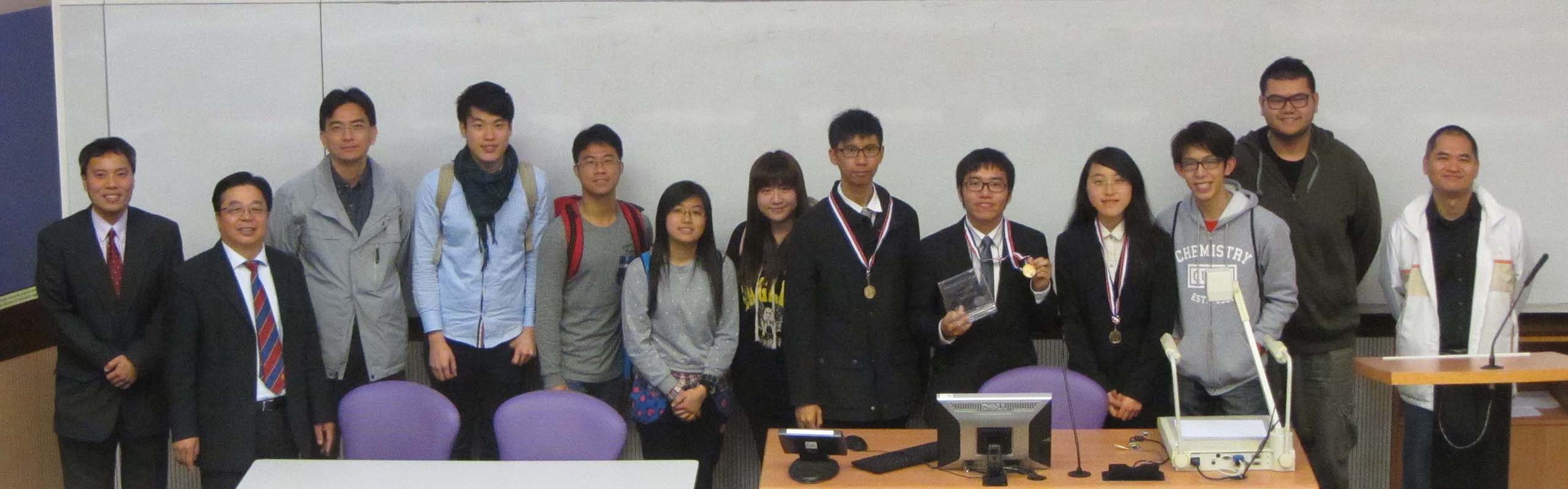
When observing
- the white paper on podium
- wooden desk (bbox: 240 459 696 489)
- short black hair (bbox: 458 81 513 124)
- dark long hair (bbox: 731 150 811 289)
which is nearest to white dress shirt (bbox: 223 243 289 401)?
wooden desk (bbox: 240 459 696 489)

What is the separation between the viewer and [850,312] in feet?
14.8

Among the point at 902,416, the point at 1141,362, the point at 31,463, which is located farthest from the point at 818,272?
the point at 31,463

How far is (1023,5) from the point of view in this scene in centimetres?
525

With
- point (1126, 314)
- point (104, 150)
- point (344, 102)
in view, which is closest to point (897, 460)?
point (1126, 314)

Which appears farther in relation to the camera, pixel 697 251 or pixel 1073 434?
pixel 697 251

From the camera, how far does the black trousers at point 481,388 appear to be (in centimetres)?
489

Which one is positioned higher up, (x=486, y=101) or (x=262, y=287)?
(x=486, y=101)

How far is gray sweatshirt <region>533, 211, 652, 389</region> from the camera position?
Result: 4742 millimetres

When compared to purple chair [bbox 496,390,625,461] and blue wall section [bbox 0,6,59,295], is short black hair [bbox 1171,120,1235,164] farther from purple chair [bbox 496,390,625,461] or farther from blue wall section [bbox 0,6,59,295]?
blue wall section [bbox 0,6,59,295]

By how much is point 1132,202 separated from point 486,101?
2118 mm

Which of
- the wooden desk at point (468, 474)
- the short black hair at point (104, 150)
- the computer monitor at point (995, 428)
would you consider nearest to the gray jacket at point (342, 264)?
the short black hair at point (104, 150)

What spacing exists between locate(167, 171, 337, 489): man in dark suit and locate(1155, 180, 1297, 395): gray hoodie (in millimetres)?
2694

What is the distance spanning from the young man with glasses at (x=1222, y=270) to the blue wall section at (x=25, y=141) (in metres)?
4.31

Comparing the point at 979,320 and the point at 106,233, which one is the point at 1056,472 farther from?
the point at 106,233
